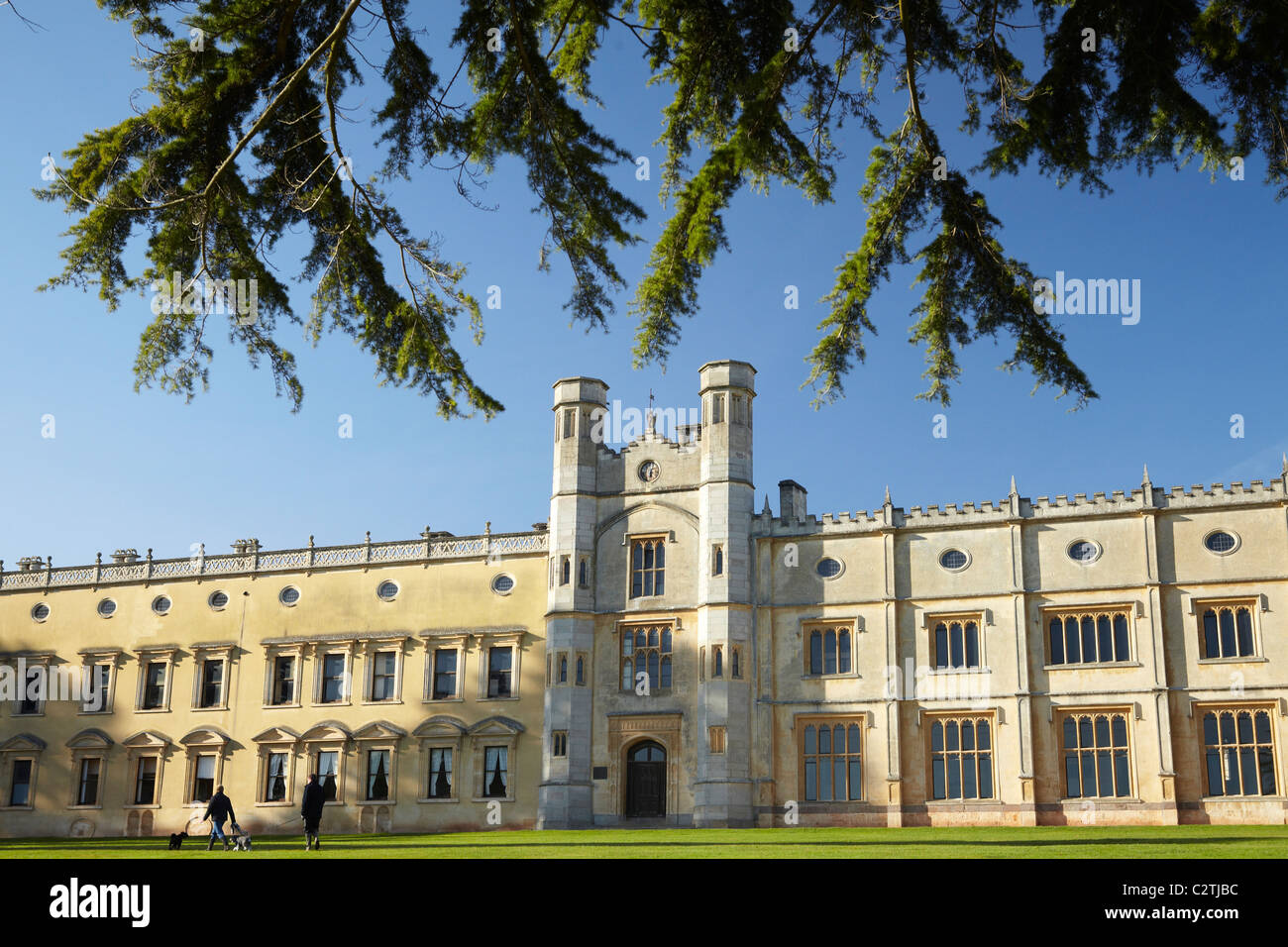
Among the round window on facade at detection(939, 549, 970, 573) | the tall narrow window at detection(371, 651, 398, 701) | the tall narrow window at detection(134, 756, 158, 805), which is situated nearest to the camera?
the round window on facade at detection(939, 549, 970, 573)

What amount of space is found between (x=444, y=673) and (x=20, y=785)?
55.9ft

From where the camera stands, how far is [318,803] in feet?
78.3

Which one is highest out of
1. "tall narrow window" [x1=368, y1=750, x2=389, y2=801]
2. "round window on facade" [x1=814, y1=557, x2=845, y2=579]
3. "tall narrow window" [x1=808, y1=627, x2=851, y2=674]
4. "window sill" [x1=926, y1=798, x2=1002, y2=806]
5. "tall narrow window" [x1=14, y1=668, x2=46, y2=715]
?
"round window on facade" [x1=814, y1=557, x2=845, y2=579]

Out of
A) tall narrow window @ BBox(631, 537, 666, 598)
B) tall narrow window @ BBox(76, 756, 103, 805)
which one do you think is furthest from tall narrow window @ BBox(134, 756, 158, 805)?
tall narrow window @ BBox(631, 537, 666, 598)

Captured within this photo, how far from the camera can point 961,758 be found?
35438 mm

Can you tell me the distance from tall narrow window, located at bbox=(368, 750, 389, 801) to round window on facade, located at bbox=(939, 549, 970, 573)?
19147 millimetres

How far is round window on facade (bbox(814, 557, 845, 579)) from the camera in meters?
37.8

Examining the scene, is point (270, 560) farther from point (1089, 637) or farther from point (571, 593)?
point (1089, 637)

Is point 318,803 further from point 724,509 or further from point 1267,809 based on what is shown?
point 1267,809

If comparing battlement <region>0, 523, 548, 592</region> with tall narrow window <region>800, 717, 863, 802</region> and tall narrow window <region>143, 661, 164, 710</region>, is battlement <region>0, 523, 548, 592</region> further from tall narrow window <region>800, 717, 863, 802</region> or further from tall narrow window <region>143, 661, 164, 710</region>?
tall narrow window <region>800, 717, 863, 802</region>

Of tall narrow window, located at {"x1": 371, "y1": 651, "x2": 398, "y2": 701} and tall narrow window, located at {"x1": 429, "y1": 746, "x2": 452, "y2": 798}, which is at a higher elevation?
tall narrow window, located at {"x1": 371, "y1": 651, "x2": 398, "y2": 701}

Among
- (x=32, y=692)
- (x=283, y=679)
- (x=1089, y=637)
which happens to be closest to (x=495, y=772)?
(x=283, y=679)

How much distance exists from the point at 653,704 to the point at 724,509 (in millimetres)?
6453
